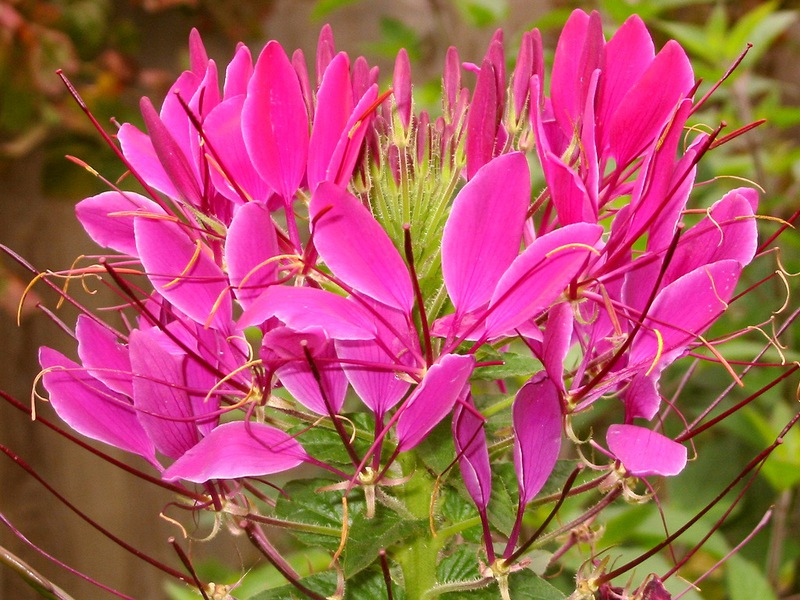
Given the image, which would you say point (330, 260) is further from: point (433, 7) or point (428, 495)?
point (433, 7)

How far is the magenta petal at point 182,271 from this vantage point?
44 cm

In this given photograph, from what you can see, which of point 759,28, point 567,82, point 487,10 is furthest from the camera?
point 487,10

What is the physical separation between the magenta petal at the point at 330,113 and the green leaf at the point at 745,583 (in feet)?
2.36

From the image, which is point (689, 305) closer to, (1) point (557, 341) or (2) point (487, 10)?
(1) point (557, 341)

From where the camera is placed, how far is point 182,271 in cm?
45

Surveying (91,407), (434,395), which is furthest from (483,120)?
(91,407)

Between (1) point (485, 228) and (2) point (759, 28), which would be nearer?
(1) point (485, 228)

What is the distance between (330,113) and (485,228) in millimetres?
115

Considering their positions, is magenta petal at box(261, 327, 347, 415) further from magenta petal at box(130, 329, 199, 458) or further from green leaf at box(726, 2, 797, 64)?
green leaf at box(726, 2, 797, 64)

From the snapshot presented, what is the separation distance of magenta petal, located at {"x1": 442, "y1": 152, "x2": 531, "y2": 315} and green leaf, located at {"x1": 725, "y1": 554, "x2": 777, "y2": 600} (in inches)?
26.2

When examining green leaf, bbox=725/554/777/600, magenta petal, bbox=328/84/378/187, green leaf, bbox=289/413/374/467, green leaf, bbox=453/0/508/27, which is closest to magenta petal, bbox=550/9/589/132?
magenta petal, bbox=328/84/378/187

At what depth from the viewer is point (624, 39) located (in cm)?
50

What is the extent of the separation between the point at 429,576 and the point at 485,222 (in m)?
0.24

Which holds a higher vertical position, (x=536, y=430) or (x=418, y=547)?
(x=536, y=430)
